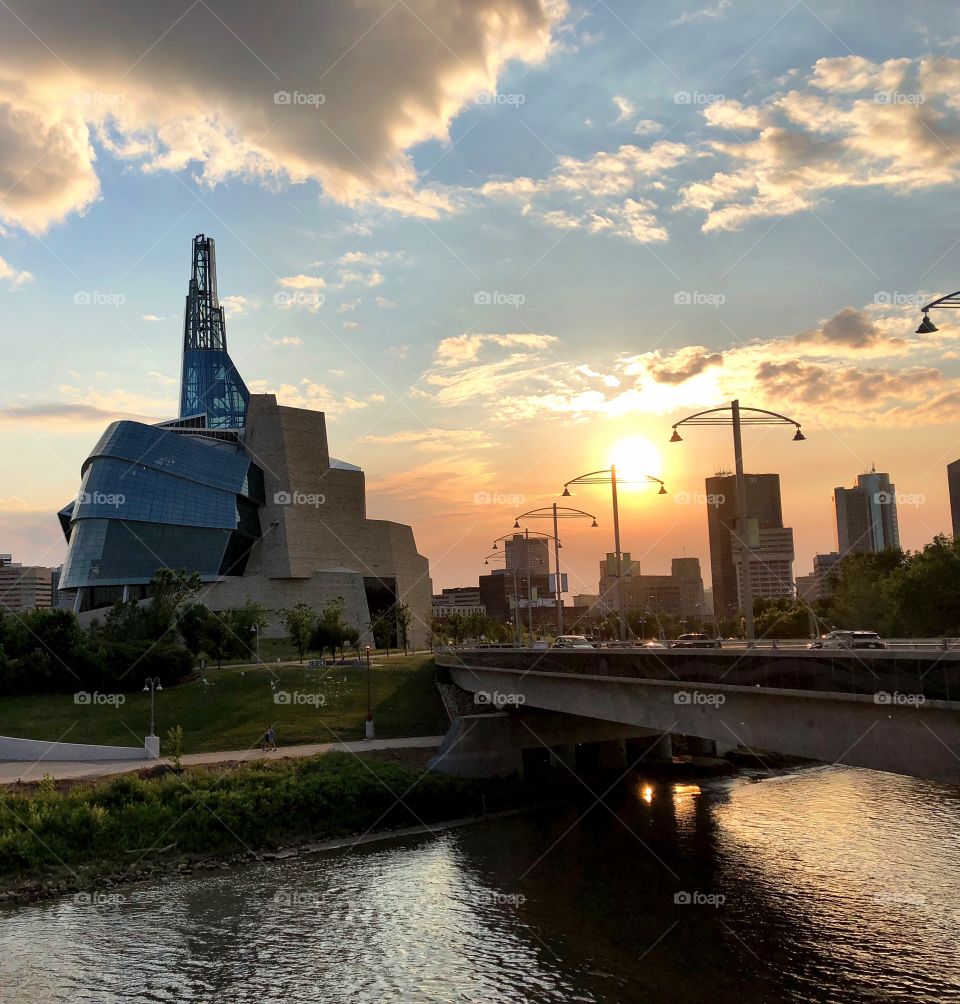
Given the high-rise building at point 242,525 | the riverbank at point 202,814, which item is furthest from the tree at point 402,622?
the riverbank at point 202,814

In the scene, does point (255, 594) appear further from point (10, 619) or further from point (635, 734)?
point (635, 734)

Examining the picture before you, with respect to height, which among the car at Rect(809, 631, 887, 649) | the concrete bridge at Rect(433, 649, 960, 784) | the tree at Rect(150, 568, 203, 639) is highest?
the tree at Rect(150, 568, 203, 639)

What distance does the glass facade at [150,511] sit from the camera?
405ft

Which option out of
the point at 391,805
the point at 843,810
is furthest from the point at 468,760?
the point at 843,810

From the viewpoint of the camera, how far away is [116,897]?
3569 cm

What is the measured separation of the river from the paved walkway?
43.2 ft

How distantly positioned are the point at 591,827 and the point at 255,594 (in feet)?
304

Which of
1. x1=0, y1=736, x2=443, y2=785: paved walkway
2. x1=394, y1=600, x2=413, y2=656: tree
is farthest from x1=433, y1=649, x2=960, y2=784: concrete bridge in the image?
x1=394, y1=600, x2=413, y2=656: tree

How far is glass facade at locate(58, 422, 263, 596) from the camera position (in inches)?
4860

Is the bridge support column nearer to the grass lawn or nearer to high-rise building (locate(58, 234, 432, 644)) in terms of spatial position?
the grass lawn

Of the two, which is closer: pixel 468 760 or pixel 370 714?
pixel 468 760

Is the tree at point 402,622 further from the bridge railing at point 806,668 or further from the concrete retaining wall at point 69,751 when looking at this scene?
the bridge railing at point 806,668

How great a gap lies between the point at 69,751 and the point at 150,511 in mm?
73487

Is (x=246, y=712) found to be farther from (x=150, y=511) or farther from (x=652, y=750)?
(x=150, y=511)
